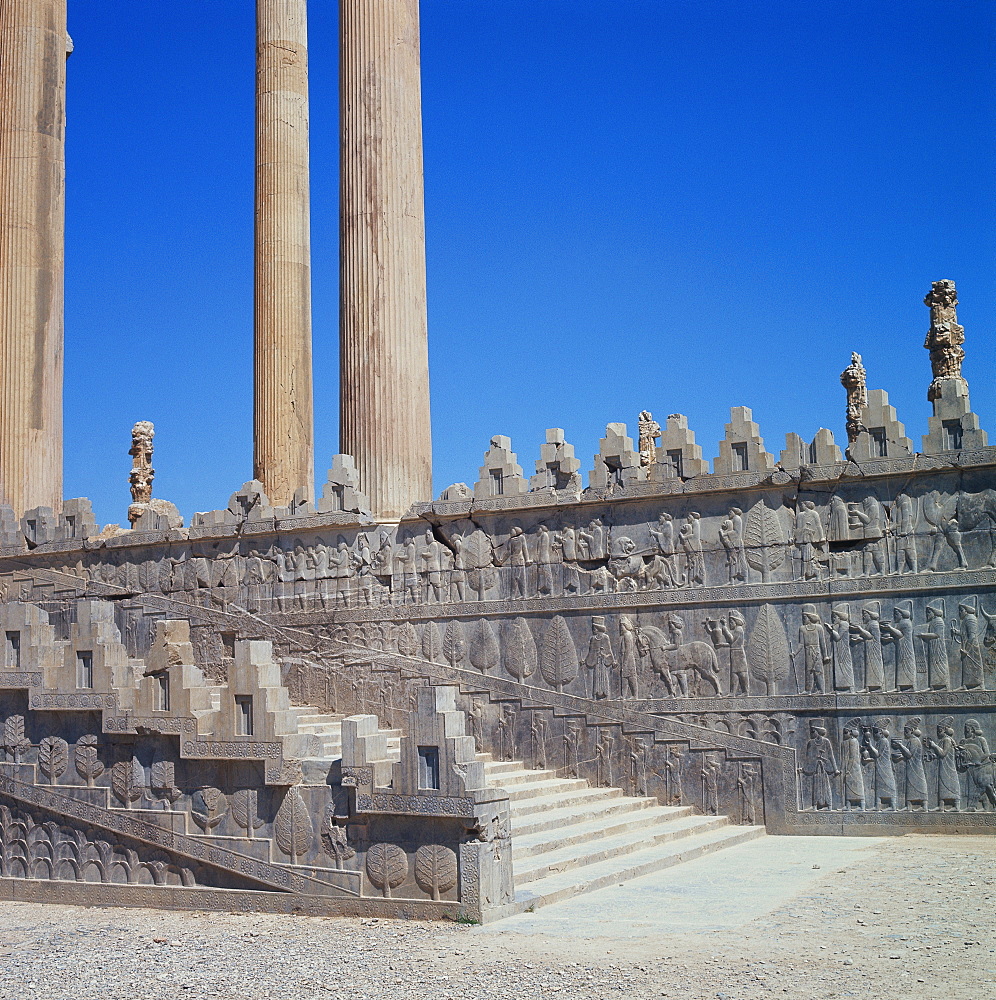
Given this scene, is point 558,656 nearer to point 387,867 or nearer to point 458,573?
point 458,573

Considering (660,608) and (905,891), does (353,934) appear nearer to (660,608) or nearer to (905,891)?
(905,891)

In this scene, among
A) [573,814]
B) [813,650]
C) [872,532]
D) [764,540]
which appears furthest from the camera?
[764,540]

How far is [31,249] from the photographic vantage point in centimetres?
2502

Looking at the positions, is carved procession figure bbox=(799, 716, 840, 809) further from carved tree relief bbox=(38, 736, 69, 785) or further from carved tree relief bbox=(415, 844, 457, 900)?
carved tree relief bbox=(38, 736, 69, 785)

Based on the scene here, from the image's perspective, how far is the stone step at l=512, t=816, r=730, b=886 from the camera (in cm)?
1227

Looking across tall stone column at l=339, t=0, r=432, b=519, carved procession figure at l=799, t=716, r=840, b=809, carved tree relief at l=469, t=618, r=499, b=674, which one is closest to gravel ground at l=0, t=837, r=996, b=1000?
carved procession figure at l=799, t=716, r=840, b=809

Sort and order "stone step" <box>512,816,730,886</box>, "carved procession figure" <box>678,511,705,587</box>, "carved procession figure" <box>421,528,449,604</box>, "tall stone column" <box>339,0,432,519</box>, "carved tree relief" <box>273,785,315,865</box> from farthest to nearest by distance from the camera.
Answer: "tall stone column" <box>339,0,432,519</box>
"carved procession figure" <box>421,528,449,604</box>
"carved procession figure" <box>678,511,705,587</box>
"stone step" <box>512,816,730,886</box>
"carved tree relief" <box>273,785,315,865</box>

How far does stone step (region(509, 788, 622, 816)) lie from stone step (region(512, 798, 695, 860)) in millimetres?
308

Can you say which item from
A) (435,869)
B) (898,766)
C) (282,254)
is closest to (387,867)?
(435,869)

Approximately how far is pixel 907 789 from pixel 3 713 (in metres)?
10.5

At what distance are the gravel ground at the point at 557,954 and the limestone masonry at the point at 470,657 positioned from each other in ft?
2.87

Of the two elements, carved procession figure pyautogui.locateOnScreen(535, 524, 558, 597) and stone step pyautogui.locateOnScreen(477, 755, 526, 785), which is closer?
stone step pyautogui.locateOnScreen(477, 755, 526, 785)

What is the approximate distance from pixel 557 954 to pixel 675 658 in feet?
23.8

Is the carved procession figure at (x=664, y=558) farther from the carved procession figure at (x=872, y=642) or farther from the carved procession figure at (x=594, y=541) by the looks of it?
the carved procession figure at (x=872, y=642)
